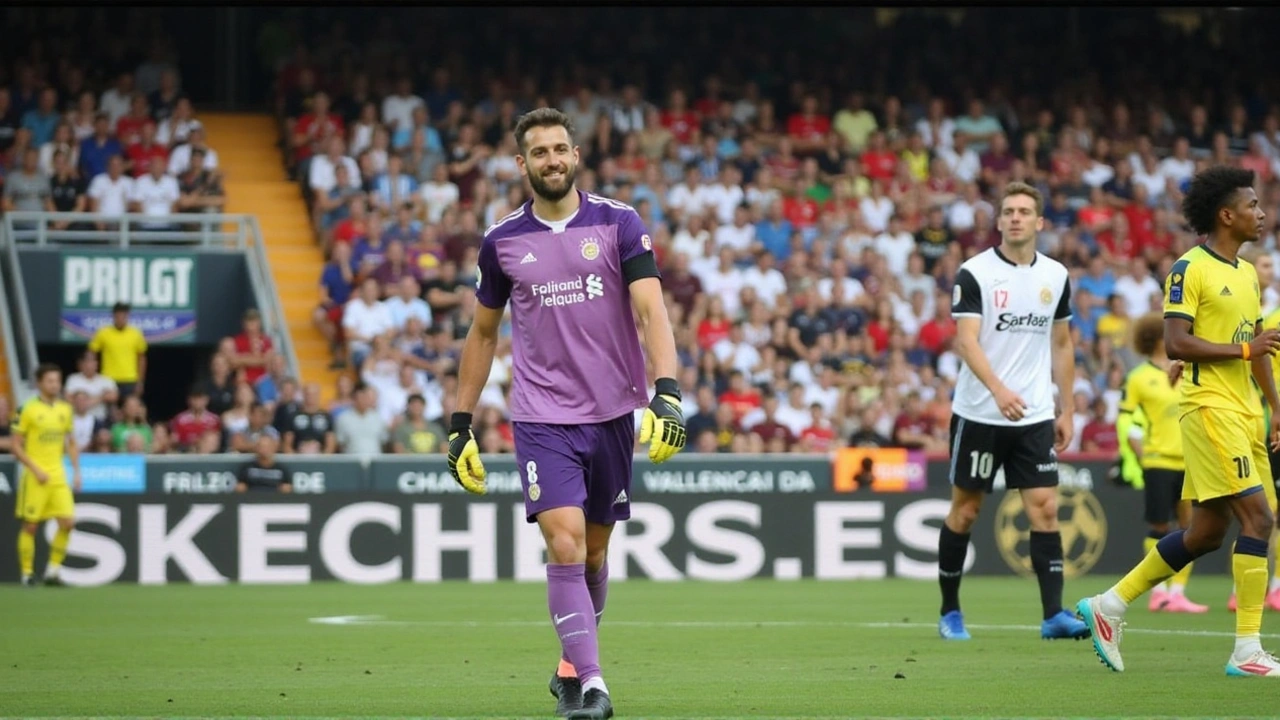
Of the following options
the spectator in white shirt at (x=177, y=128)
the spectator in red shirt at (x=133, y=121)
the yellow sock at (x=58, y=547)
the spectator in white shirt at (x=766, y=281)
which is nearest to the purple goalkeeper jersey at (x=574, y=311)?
the yellow sock at (x=58, y=547)

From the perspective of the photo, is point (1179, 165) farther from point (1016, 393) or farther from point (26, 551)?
point (1016, 393)

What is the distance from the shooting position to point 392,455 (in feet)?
71.6

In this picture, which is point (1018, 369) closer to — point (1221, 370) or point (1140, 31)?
point (1221, 370)

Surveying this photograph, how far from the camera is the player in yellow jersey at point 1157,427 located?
15.1 metres

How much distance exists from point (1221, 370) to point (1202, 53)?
25.3 m

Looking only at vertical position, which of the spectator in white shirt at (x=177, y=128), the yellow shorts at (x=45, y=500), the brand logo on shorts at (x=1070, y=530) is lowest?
the brand logo on shorts at (x=1070, y=530)

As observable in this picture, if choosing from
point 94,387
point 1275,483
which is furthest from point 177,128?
point 1275,483

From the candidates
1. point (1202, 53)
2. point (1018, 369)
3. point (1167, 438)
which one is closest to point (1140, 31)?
point (1202, 53)

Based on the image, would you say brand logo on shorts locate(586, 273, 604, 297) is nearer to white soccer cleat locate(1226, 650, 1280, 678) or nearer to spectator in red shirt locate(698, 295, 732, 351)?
white soccer cleat locate(1226, 650, 1280, 678)

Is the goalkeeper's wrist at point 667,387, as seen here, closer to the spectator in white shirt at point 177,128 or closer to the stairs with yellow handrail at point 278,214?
the stairs with yellow handrail at point 278,214

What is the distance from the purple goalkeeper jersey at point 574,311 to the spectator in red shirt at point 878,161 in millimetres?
21451

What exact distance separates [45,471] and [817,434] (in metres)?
9.25

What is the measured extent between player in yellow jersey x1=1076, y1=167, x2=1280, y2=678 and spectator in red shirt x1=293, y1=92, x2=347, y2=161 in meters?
19.2

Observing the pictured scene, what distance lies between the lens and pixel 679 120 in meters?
29.4
